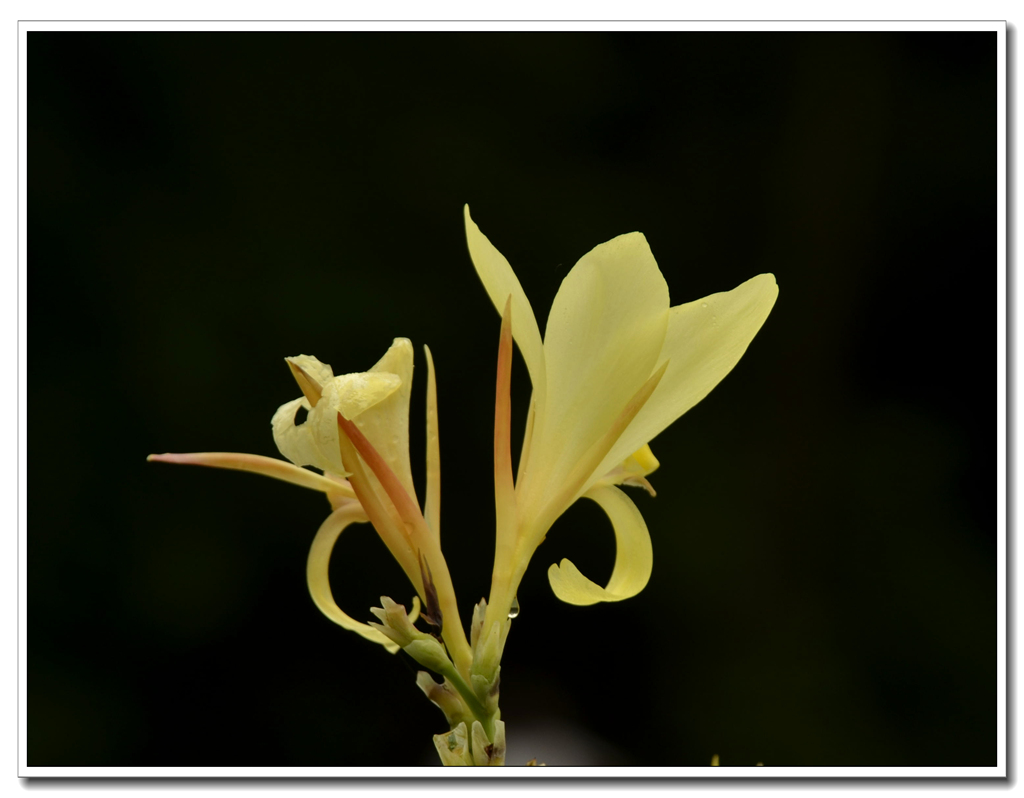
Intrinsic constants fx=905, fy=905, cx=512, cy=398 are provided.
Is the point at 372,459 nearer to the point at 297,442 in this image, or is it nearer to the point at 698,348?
the point at 297,442

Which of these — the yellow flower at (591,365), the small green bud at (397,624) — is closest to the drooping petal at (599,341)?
the yellow flower at (591,365)

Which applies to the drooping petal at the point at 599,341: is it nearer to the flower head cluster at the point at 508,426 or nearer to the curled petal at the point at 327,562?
the flower head cluster at the point at 508,426

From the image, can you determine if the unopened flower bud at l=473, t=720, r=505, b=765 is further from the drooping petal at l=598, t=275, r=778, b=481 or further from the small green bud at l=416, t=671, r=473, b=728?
the drooping petal at l=598, t=275, r=778, b=481

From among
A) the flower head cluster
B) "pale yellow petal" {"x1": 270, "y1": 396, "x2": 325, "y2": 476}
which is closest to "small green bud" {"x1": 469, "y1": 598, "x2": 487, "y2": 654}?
the flower head cluster

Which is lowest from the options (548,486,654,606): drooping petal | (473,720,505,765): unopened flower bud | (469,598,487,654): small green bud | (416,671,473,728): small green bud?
(473,720,505,765): unopened flower bud

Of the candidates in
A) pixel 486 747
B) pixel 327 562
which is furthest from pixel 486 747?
pixel 327 562
